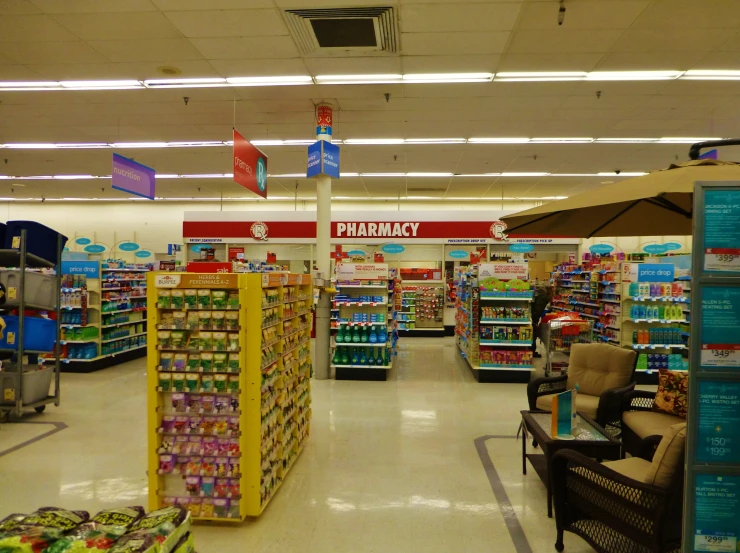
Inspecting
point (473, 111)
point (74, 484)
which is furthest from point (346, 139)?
point (74, 484)

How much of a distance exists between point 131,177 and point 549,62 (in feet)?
21.0

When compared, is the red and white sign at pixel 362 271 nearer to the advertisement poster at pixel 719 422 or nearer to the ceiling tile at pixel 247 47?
the ceiling tile at pixel 247 47

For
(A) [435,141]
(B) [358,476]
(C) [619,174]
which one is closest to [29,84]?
(A) [435,141]

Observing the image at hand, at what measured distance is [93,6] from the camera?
4402 millimetres

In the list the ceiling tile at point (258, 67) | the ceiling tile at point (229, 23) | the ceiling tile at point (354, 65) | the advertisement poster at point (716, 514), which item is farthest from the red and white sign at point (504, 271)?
the advertisement poster at point (716, 514)

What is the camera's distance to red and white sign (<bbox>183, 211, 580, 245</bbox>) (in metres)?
12.3

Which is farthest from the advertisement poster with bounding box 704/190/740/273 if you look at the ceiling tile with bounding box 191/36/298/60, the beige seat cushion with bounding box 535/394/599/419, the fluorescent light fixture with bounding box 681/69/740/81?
the fluorescent light fixture with bounding box 681/69/740/81

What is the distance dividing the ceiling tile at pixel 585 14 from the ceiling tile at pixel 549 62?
0.62 metres

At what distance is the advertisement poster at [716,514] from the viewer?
189 centimetres

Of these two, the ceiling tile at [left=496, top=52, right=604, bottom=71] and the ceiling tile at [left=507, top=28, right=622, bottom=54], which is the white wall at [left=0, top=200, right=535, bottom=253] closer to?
the ceiling tile at [left=496, top=52, right=604, bottom=71]

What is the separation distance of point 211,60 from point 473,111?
4.06 m

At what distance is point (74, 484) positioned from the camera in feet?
12.6

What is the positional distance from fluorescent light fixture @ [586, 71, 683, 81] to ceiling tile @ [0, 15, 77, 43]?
21.1 ft

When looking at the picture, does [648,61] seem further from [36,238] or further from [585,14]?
[36,238]
